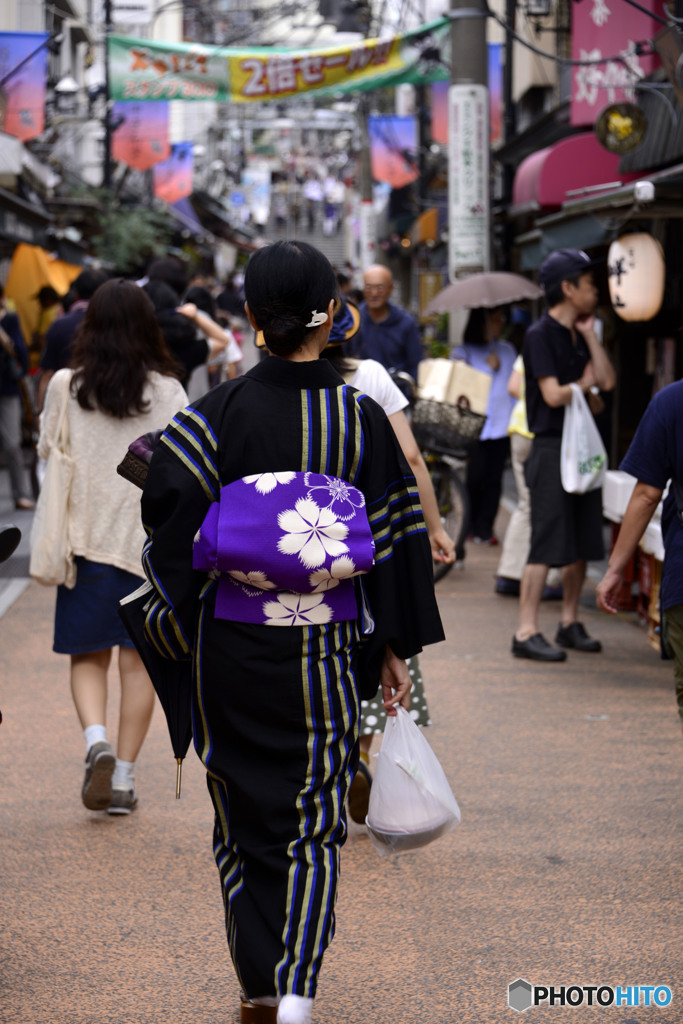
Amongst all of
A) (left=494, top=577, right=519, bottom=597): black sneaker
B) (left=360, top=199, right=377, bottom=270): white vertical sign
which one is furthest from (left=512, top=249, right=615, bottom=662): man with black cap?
Result: (left=360, top=199, right=377, bottom=270): white vertical sign

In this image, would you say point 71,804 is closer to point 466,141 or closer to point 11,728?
point 11,728

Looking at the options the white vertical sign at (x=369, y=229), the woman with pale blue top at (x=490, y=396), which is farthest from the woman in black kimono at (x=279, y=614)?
the white vertical sign at (x=369, y=229)

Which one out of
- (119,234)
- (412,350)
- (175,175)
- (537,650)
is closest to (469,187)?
(412,350)

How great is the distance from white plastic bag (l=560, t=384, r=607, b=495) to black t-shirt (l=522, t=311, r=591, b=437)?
0.11 metres

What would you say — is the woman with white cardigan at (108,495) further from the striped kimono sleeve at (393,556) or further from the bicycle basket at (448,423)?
the bicycle basket at (448,423)

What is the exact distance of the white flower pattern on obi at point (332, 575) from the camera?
284 cm

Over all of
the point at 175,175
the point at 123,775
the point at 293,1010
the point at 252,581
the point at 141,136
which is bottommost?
the point at 123,775

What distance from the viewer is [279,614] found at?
288 centimetres

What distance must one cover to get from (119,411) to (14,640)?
11.4 feet

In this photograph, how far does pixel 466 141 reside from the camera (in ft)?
40.3

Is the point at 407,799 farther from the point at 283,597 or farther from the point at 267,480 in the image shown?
the point at 267,480

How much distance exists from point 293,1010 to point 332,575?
0.95m

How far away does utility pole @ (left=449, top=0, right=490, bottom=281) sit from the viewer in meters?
12.0

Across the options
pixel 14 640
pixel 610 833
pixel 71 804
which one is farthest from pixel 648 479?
pixel 14 640
